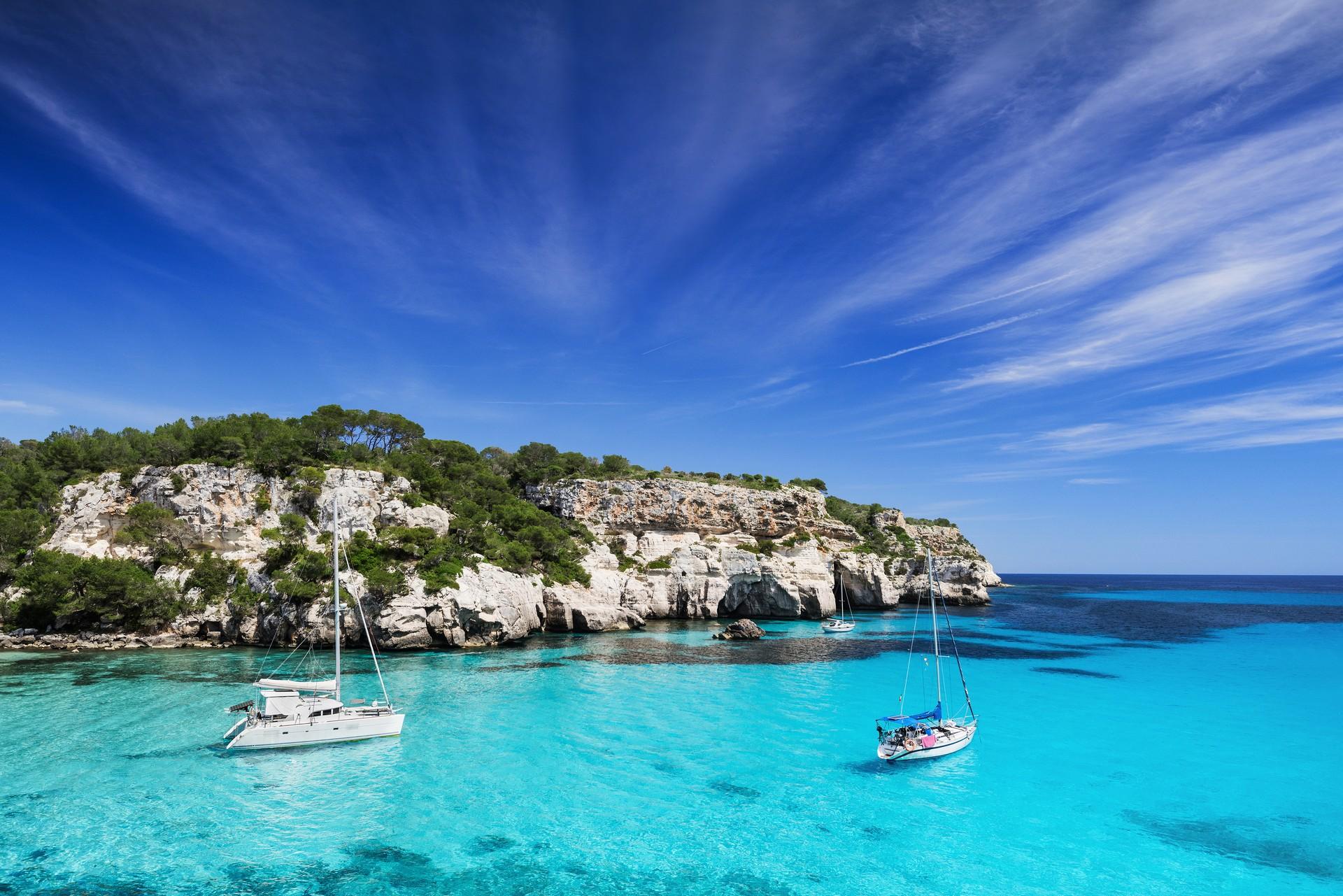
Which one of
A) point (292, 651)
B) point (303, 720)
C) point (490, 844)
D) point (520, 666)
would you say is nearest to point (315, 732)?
point (303, 720)

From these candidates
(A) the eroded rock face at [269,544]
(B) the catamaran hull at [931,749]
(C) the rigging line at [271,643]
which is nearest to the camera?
(B) the catamaran hull at [931,749]

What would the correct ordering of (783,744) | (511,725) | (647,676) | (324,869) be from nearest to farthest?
(324,869) → (783,744) → (511,725) → (647,676)

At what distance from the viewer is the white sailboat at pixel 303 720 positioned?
21359 mm

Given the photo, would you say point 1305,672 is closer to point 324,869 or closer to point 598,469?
point 324,869

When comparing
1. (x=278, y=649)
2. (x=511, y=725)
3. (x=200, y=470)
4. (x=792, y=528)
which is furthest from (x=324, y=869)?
(x=792, y=528)

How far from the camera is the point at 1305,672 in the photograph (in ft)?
127

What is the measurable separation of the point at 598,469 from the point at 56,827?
194 feet

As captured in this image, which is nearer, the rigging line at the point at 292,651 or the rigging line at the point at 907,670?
the rigging line at the point at 907,670

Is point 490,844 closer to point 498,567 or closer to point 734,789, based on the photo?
point 734,789

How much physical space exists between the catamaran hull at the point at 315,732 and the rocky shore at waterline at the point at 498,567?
10230mm

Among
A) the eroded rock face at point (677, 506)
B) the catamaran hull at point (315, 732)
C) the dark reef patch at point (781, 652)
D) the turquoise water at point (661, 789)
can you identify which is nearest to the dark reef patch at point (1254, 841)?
the turquoise water at point (661, 789)

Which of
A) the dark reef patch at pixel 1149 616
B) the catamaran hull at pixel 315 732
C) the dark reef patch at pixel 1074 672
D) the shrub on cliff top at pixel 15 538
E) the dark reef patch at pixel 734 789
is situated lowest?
the dark reef patch at pixel 734 789

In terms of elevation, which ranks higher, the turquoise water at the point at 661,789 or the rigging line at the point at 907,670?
the rigging line at the point at 907,670

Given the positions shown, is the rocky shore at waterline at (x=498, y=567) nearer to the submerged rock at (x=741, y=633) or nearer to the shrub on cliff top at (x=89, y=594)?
the shrub on cliff top at (x=89, y=594)
